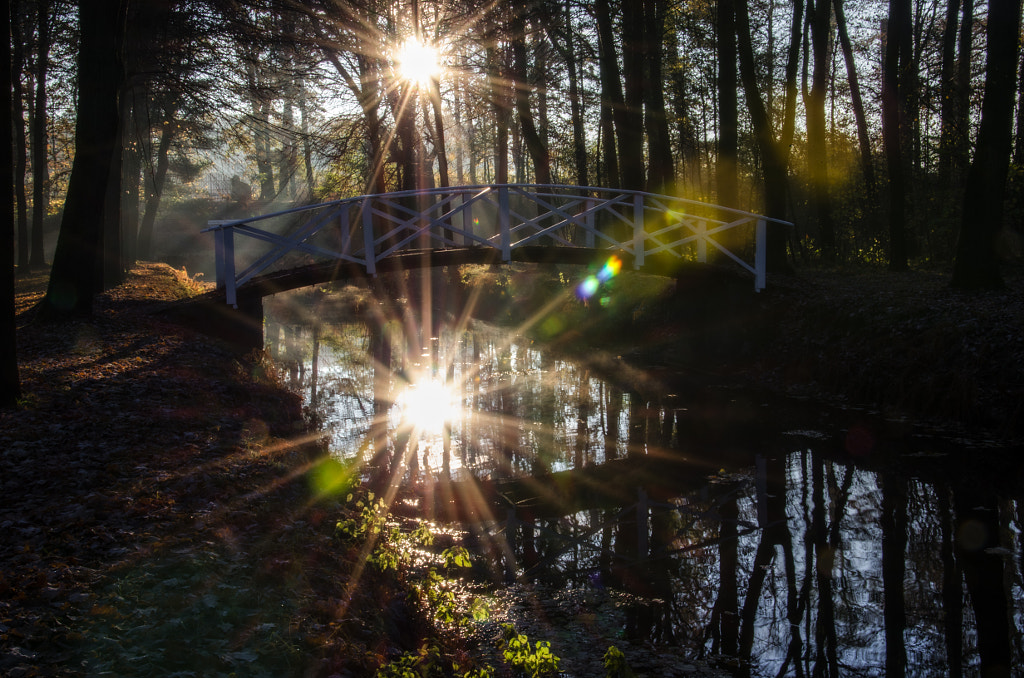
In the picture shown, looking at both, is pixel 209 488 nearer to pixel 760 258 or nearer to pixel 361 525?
pixel 361 525

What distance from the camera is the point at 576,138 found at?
22281mm

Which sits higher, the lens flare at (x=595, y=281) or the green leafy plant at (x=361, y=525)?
the lens flare at (x=595, y=281)

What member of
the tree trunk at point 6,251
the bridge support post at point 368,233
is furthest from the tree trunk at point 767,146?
the tree trunk at point 6,251

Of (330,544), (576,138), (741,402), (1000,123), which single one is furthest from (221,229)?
(576,138)

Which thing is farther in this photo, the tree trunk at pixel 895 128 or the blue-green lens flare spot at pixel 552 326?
the blue-green lens flare spot at pixel 552 326

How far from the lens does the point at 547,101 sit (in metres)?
22.6

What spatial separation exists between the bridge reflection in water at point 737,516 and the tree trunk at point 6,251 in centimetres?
349

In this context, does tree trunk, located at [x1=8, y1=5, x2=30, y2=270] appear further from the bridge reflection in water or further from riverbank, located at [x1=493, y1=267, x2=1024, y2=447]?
riverbank, located at [x1=493, y1=267, x2=1024, y2=447]

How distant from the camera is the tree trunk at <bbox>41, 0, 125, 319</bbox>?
9.84m

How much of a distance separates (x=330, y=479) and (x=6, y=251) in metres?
3.55

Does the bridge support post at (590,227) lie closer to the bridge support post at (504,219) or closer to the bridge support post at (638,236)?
the bridge support post at (638,236)

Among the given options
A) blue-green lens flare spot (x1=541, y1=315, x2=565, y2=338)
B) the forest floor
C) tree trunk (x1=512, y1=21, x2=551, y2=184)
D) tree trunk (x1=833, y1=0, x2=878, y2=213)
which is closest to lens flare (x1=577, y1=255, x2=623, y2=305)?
blue-green lens flare spot (x1=541, y1=315, x2=565, y2=338)

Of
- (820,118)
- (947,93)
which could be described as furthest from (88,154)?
(820,118)

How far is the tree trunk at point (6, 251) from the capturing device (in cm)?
635
